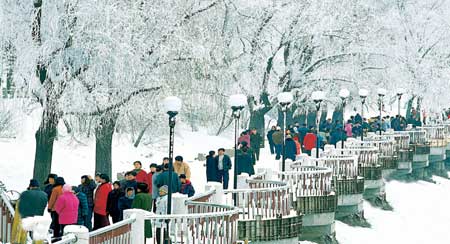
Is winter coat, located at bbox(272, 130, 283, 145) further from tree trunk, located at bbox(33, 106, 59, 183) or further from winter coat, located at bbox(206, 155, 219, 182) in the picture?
tree trunk, located at bbox(33, 106, 59, 183)

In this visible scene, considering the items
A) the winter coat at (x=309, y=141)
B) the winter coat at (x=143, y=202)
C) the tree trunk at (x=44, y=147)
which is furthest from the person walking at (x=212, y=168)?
the winter coat at (x=309, y=141)

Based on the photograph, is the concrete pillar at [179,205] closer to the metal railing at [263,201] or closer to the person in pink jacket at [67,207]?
the person in pink jacket at [67,207]

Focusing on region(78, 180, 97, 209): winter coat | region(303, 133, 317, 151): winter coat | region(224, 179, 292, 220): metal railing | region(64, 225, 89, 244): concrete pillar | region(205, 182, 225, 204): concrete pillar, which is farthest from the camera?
region(303, 133, 317, 151): winter coat

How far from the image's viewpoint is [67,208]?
57.6 ft

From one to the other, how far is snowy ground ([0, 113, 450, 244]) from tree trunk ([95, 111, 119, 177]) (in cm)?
95

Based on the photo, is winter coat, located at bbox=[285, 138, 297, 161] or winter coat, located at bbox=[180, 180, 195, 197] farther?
winter coat, located at bbox=[285, 138, 297, 161]

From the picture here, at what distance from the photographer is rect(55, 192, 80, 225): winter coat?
57.5 feet

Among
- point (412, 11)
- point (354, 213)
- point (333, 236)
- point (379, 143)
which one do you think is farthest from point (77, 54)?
point (412, 11)

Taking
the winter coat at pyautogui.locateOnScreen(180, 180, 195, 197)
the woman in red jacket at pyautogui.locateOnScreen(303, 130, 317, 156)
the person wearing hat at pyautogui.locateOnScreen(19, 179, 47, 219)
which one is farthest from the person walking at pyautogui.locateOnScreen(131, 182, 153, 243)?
the woman in red jacket at pyautogui.locateOnScreen(303, 130, 317, 156)

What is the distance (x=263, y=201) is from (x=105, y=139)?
782 cm

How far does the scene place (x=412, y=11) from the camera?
190 ft

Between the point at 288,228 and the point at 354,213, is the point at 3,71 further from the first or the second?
the point at 354,213

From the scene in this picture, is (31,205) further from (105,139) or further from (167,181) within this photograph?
(105,139)

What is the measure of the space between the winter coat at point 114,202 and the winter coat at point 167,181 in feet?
6.38
